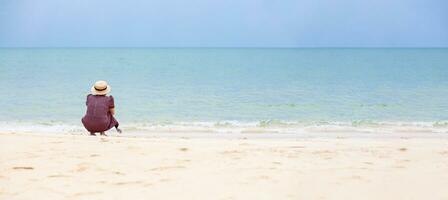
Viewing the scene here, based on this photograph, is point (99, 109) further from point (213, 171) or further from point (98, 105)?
point (213, 171)

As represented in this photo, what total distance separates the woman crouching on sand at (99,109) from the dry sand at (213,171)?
0.89m

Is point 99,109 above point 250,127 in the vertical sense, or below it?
above

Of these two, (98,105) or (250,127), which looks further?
(250,127)

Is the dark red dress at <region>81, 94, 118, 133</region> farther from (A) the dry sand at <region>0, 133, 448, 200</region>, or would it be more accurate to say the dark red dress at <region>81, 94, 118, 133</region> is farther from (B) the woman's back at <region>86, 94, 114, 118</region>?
(A) the dry sand at <region>0, 133, 448, 200</region>

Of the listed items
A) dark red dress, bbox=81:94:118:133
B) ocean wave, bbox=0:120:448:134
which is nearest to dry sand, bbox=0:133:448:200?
dark red dress, bbox=81:94:118:133

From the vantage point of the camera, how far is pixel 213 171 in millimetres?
6309

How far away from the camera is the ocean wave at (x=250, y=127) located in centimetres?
1454

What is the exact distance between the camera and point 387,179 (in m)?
5.98

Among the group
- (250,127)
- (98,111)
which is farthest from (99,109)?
(250,127)

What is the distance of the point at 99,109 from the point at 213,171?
369 cm

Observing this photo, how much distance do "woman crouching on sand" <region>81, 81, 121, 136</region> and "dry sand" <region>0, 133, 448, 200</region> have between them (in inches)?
35.2

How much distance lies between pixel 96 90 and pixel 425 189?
5966mm

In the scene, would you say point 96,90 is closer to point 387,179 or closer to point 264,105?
point 387,179

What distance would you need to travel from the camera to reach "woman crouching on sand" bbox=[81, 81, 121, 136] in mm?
9297
